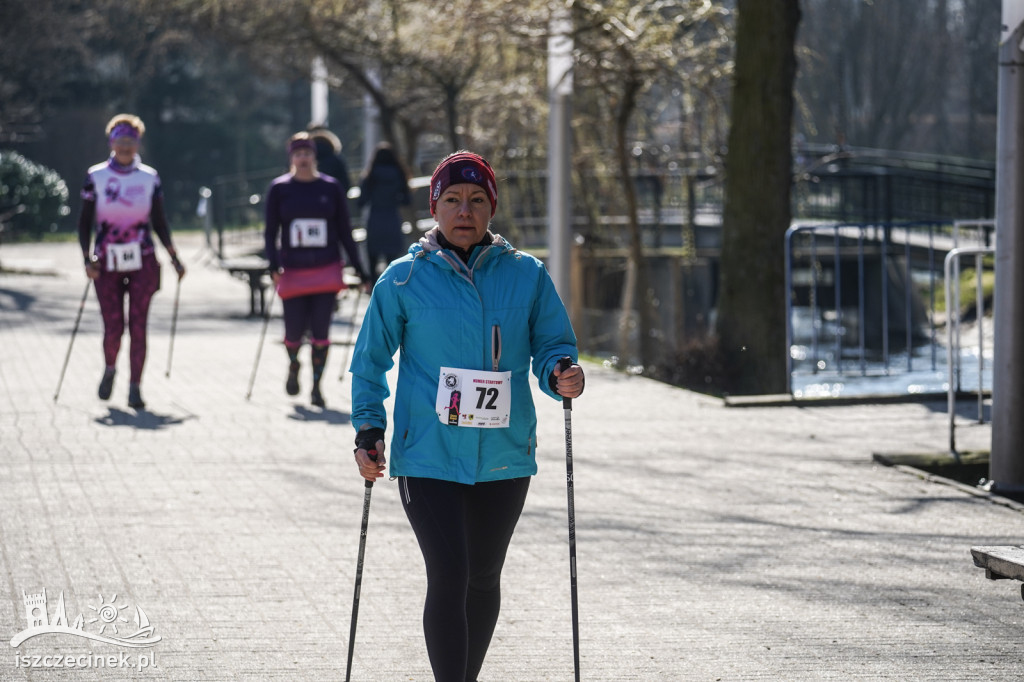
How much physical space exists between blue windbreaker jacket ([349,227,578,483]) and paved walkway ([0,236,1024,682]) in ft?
3.23

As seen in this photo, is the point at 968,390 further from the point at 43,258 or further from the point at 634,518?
the point at 43,258

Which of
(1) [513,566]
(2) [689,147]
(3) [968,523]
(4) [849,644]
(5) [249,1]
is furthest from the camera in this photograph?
(5) [249,1]

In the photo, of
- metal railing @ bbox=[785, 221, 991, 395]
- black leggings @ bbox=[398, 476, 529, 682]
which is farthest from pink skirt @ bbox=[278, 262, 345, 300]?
black leggings @ bbox=[398, 476, 529, 682]

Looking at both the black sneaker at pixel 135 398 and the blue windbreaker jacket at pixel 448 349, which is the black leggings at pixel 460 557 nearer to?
the blue windbreaker jacket at pixel 448 349

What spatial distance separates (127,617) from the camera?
18.8 feet

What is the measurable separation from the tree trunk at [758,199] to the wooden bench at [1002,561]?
8.78 metres

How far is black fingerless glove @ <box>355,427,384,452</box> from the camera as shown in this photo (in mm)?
4493

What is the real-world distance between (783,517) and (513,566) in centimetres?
176

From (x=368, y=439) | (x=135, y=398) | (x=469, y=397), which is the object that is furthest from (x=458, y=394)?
(x=135, y=398)

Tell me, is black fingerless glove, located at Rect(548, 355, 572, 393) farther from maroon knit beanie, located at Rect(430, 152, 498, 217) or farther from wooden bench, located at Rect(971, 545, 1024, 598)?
wooden bench, located at Rect(971, 545, 1024, 598)

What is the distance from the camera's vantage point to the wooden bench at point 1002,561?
16.8 feet

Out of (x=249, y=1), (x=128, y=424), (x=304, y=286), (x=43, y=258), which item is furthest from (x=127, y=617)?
(x=43, y=258)

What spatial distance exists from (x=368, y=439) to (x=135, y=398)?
708 cm

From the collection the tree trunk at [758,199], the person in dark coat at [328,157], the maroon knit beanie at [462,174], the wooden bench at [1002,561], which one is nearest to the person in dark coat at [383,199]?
the person in dark coat at [328,157]
